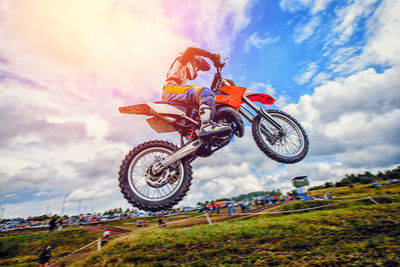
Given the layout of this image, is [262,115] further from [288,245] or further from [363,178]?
[363,178]

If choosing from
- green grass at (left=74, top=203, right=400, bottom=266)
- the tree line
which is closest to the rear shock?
green grass at (left=74, top=203, right=400, bottom=266)

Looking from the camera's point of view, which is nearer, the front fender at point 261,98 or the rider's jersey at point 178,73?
the rider's jersey at point 178,73

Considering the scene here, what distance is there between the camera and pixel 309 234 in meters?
3.93

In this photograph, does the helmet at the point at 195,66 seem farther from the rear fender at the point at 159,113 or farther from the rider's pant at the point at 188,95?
the rear fender at the point at 159,113

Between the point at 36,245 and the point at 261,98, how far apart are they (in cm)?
2204

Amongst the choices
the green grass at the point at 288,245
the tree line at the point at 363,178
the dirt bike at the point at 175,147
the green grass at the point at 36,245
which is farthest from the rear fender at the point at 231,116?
the tree line at the point at 363,178

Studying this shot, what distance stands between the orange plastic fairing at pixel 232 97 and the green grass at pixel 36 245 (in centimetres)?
1668

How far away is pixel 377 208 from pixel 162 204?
19.3 feet

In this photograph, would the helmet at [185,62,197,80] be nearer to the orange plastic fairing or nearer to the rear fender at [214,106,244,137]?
the orange plastic fairing

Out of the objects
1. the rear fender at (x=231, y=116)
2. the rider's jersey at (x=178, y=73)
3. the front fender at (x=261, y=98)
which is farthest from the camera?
the front fender at (x=261, y=98)

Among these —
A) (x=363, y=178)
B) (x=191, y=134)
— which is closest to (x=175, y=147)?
(x=191, y=134)

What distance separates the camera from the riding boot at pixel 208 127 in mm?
3662

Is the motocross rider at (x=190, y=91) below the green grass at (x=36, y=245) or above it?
above

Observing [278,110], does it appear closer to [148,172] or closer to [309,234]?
[309,234]
